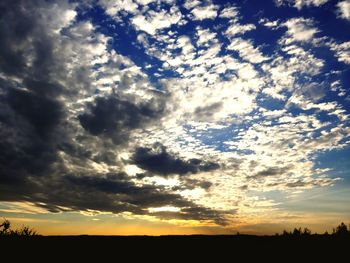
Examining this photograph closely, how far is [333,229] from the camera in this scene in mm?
15492
